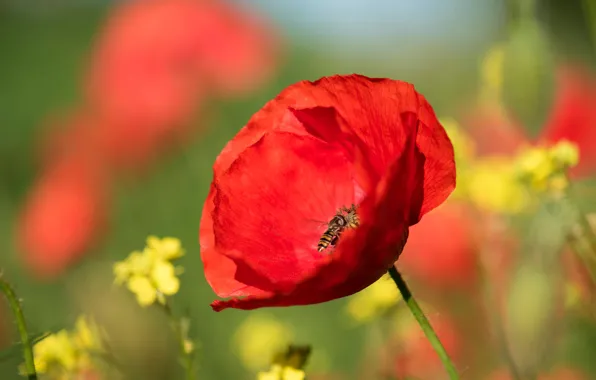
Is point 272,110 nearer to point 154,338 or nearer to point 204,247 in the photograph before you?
point 204,247

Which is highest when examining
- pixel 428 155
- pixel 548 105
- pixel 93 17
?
pixel 93 17

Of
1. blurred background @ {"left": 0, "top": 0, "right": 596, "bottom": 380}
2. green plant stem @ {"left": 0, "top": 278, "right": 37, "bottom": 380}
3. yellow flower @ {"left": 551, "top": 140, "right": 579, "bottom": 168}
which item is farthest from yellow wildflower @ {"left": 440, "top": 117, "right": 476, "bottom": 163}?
green plant stem @ {"left": 0, "top": 278, "right": 37, "bottom": 380}

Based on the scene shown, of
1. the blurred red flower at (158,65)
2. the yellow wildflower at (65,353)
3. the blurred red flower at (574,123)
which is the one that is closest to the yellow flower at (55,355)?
the yellow wildflower at (65,353)

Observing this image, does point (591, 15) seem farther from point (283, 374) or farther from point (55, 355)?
point (55, 355)

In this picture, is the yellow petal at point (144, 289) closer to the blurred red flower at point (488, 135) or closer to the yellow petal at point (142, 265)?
the yellow petal at point (142, 265)

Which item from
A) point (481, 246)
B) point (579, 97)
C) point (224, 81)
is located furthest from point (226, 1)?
point (481, 246)

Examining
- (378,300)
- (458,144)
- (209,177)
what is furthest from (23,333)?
(209,177)
